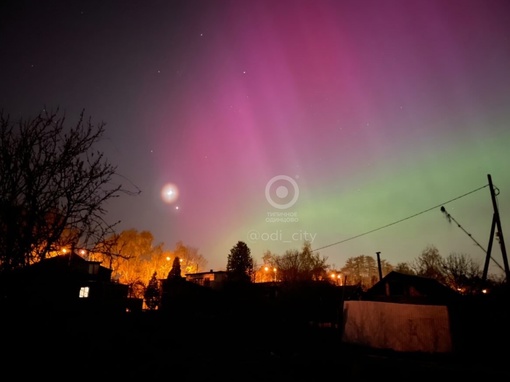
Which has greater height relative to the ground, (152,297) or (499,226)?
(499,226)

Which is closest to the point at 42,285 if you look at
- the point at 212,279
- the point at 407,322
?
the point at 407,322

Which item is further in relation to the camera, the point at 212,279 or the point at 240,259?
the point at 240,259

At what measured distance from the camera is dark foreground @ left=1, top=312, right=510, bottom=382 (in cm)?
622

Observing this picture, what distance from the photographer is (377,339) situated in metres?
19.9

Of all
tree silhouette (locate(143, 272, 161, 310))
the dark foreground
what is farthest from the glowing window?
the dark foreground

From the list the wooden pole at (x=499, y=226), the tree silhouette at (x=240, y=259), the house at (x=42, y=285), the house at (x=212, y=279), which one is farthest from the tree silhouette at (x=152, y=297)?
the wooden pole at (x=499, y=226)

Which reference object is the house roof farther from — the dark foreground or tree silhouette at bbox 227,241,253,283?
tree silhouette at bbox 227,241,253,283

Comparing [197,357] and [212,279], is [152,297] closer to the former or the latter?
[212,279]

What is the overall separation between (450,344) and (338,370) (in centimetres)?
1121

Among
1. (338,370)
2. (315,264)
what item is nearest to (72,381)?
(338,370)

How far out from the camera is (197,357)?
45.0ft

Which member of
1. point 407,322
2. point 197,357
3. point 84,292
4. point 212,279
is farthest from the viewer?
point 212,279

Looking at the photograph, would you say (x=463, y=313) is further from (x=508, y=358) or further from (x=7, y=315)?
(x=7, y=315)

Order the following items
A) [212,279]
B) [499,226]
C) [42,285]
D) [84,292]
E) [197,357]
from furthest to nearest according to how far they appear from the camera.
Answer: [212,279], [84,292], [499,226], [197,357], [42,285]
